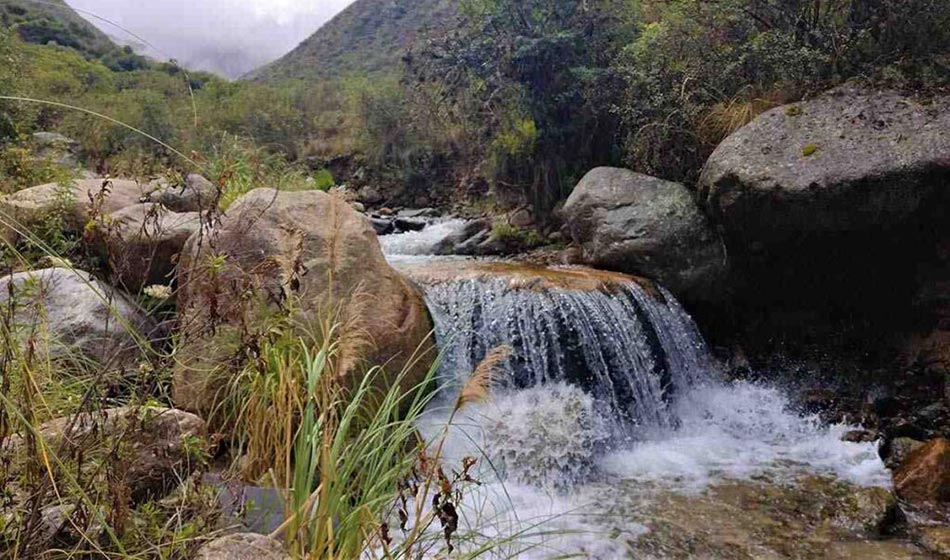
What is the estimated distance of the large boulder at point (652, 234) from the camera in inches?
258

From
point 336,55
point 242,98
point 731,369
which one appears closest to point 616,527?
point 731,369

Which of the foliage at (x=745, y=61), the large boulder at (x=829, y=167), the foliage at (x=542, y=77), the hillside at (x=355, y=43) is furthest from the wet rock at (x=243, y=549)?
the hillside at (x=355, y=43)

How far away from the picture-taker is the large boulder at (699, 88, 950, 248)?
5.28 metres

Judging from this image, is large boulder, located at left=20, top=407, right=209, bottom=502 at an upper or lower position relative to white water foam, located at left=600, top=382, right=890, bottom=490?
upper

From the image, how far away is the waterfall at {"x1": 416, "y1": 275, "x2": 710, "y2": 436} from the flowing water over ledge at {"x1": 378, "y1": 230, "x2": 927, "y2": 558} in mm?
12

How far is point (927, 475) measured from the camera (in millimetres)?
4340

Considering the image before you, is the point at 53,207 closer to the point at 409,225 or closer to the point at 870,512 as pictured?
the point at 870,512

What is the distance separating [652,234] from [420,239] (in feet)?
17.0

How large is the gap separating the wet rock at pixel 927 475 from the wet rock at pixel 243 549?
417 centimetres

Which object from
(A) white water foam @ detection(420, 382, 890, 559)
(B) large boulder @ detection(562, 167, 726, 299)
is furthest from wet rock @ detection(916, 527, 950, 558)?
(B) large boulder @ detection(562, 167, 726, 299)

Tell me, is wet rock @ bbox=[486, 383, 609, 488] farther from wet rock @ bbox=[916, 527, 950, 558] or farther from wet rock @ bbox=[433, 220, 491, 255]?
wet rock @ bbox=[433, 220, 491, 255]

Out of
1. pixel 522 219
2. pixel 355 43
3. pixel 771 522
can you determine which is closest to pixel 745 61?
pixel 522 219

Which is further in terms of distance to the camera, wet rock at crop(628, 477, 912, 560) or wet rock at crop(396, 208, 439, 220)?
wet rock at crop(396, 208, 439, 220)

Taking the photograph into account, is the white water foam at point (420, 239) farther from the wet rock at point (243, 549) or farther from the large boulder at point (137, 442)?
the wet rock at point (243, 549)
